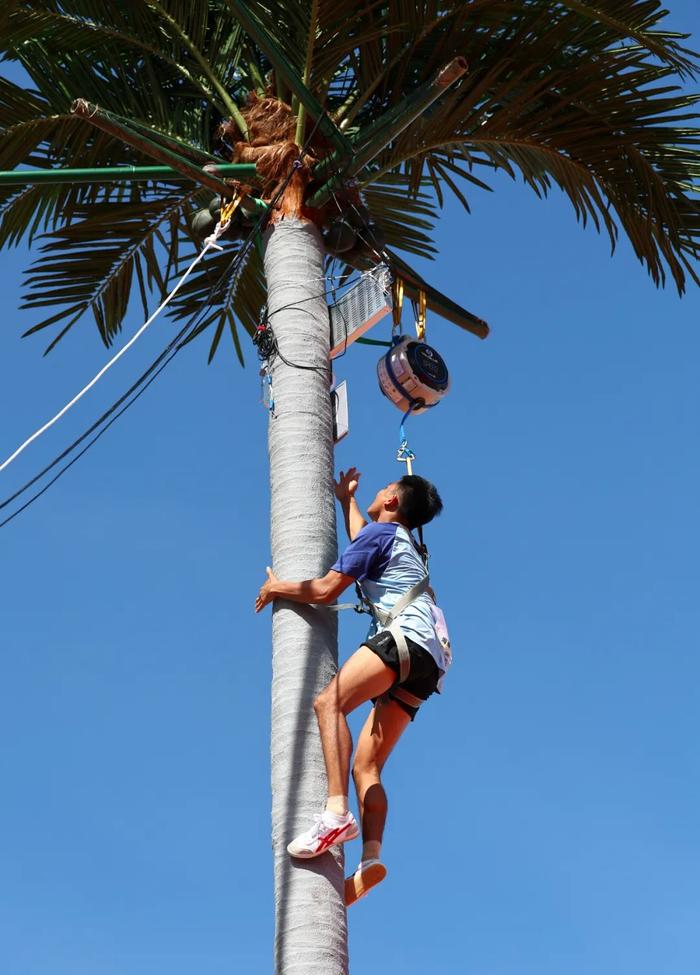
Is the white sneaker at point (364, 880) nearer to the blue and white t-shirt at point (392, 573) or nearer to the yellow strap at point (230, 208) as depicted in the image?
the blue and white t-shirt at point (392, 573)

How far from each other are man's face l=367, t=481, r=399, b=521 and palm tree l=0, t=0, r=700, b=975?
0.65 metres

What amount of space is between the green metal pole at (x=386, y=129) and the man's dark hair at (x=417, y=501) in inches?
65.0

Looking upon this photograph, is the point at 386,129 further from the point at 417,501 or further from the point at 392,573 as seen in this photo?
the point at 392,573

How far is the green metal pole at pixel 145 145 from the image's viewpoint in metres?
6.74

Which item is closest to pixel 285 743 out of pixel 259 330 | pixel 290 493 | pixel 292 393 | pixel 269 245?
pixel 290 493

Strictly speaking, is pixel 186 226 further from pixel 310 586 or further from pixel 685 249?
pixel 310 586

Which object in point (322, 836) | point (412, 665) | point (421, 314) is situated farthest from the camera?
point (421, 314)

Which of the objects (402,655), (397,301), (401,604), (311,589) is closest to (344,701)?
(402,655)

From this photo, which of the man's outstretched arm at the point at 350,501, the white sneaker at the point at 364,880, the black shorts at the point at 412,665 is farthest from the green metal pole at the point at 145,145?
the white sneaker at the point at 364,880

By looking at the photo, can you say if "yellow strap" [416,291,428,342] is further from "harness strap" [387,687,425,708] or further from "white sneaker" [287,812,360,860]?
"white sneaker" [287,812,360,860]

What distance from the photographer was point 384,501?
680 cm

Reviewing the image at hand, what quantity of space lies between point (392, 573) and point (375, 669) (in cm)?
56

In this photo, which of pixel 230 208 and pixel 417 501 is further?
pixel 230 208

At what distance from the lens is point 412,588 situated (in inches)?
247
